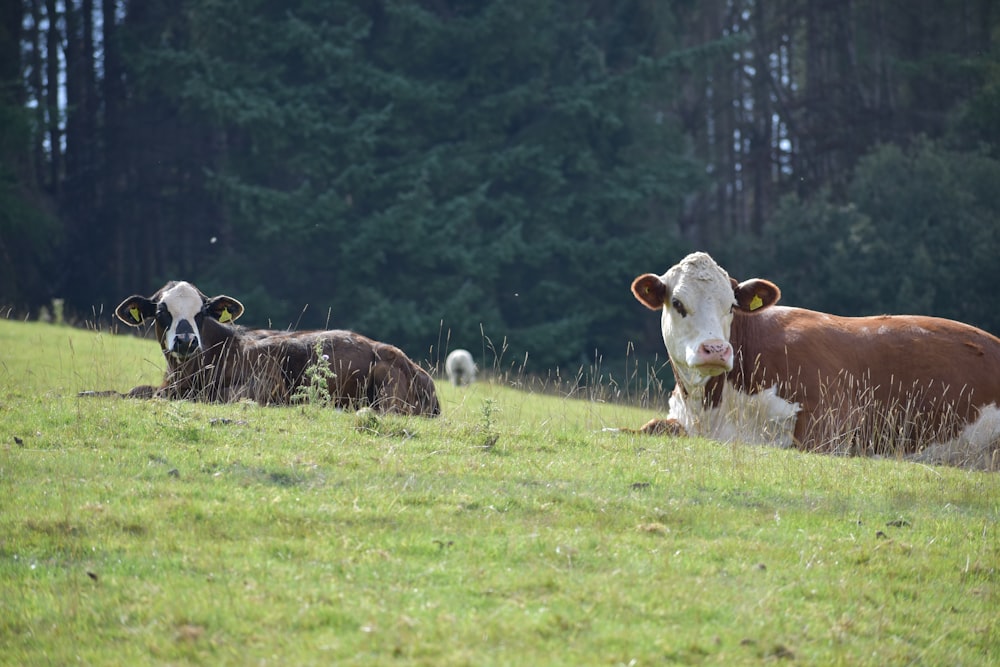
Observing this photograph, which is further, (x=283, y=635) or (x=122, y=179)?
(x=122, y=179)

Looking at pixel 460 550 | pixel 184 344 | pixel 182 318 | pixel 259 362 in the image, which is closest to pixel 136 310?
pixel 182 318

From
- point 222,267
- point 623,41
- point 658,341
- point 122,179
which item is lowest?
point 658,341

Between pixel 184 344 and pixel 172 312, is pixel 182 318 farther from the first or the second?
pixel 184 344

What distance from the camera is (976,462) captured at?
11250 mm

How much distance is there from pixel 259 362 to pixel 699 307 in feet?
14.9

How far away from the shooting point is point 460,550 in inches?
259

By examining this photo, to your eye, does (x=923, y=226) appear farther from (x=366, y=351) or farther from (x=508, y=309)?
(x=366, y=351)

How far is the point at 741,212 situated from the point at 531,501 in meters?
38.9

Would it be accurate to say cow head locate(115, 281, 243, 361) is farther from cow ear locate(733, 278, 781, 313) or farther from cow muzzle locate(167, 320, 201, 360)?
cow ear locate(733, 278, 781, 313)

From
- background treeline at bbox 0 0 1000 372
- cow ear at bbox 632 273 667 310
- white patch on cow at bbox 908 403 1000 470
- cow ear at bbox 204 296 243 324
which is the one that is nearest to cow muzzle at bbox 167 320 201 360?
cow ear at bbox 204 296 243 324

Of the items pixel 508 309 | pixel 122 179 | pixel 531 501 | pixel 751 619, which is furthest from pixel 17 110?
pixel 751 619

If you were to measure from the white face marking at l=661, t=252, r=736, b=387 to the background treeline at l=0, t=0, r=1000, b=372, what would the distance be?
20.4 m

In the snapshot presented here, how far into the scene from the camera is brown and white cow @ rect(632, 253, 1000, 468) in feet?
36.8

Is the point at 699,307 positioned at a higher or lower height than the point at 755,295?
lower
